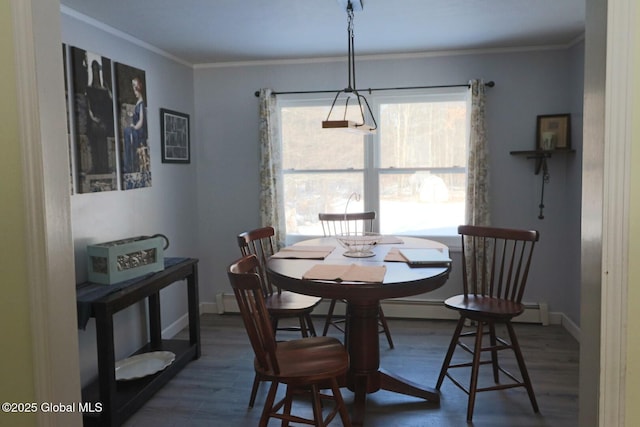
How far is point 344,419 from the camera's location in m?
2.13

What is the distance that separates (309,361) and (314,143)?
266cm

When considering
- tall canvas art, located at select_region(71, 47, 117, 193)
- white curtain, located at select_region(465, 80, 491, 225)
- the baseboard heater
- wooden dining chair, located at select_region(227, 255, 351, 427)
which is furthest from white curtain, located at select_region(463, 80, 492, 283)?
tall canvas art, located at select_region(71, 47, 117, 193)

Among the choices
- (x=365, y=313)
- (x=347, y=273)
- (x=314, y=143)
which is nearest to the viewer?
(x=347, y=273)

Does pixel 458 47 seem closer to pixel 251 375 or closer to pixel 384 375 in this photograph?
pixel 384 375

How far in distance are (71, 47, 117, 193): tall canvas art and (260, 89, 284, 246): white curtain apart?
1.39m

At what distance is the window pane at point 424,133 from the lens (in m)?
4.31

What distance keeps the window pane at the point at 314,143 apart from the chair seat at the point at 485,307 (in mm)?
1851

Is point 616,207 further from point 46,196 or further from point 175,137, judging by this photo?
point 175,137

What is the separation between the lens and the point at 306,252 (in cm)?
303

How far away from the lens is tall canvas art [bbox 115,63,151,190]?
3398 millimetres

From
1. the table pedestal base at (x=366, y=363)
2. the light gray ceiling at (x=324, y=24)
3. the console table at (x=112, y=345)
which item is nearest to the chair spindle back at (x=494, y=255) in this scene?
the table pedestal base at (x=366, y=363)

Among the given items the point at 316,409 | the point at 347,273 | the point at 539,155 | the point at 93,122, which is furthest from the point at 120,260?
the point at 539,155

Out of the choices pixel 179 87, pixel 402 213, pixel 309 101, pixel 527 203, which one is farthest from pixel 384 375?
pixel 179 87

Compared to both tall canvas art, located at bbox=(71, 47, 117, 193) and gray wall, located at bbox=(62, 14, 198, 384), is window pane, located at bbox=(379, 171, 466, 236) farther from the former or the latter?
tall canvas art, located at bbox=(71, 47, 117, 193)
